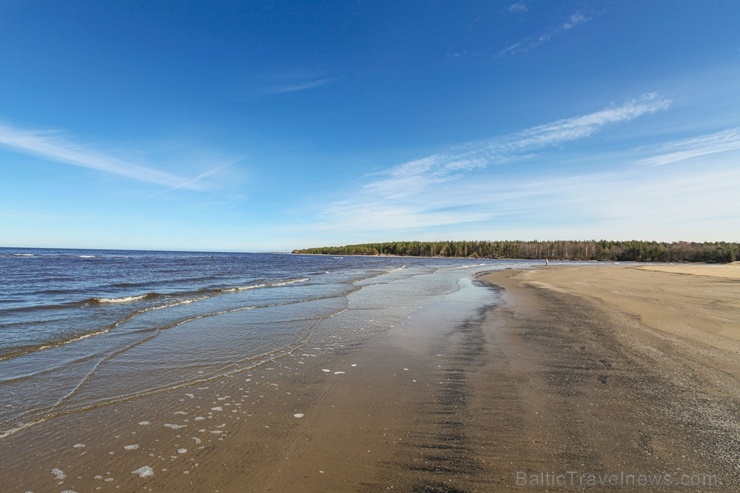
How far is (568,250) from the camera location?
13000cm

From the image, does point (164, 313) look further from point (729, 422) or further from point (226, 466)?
point (729, 422)

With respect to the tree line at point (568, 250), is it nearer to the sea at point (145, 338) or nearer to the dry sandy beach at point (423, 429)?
the sea at point (145, 338)

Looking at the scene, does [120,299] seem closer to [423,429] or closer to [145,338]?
[145,338]

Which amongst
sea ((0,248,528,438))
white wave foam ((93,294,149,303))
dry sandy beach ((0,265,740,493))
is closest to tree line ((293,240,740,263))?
sea ((0,248,528,438))

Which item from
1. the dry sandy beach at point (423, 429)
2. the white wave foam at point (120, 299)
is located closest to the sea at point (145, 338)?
the white wave foam at point (120, 299)

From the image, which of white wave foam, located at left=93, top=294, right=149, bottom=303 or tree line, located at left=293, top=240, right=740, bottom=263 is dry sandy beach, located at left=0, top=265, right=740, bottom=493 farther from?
tree line, located at left=293, top=240, right=740, bottom=263

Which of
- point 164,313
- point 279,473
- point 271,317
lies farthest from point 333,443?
point 164,313

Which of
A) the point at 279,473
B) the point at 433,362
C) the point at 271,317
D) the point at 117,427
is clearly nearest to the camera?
the point at 279,473

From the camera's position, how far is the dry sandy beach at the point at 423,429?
3.48 metres

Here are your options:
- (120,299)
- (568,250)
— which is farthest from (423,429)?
(568,250)

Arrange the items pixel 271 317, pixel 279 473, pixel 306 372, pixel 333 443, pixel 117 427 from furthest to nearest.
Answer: pixel 271 317 < pixel 306 372 < pixel 117 427 < pixel 333 443 < pixel 279 473

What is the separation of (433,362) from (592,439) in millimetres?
3517

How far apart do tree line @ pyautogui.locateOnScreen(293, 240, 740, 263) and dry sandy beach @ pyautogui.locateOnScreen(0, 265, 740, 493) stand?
129 meters

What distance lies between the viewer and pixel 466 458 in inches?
148
